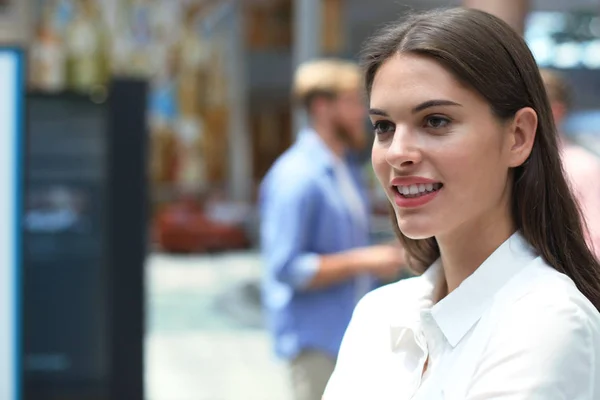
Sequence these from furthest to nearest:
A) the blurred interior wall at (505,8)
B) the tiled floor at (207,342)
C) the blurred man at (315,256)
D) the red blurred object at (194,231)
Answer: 1. the red blurred object at (194,231)
2. the tiled floor at (207,342)
3. the blurred man at (315,256)
4. the blurred interior wall at (505,8)

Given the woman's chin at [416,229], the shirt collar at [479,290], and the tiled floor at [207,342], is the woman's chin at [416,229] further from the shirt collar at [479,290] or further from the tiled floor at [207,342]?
the tiled floor at [207,342]

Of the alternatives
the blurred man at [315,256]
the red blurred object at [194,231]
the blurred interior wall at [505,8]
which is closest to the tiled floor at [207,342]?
the blurred man at [315,256]

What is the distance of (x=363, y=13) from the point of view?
21.3 feet

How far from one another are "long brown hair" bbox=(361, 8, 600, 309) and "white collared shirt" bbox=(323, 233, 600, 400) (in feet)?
0.15

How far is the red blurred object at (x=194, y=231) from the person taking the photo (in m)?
14.9

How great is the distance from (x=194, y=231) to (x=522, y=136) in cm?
1404

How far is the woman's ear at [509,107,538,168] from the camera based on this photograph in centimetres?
132

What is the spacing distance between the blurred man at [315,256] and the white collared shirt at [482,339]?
165 centimetres

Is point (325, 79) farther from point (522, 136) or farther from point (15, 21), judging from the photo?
point (15, 21)

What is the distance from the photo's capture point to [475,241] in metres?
1.35

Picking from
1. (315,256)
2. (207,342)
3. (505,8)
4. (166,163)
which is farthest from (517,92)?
(166,163)

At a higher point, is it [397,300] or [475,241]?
[475,241]

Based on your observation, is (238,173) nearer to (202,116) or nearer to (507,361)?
(202,116)

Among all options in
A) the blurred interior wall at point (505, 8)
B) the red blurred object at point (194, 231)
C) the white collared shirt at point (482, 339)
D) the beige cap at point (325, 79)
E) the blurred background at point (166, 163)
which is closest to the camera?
the white collared shirt at point (482, 339)
